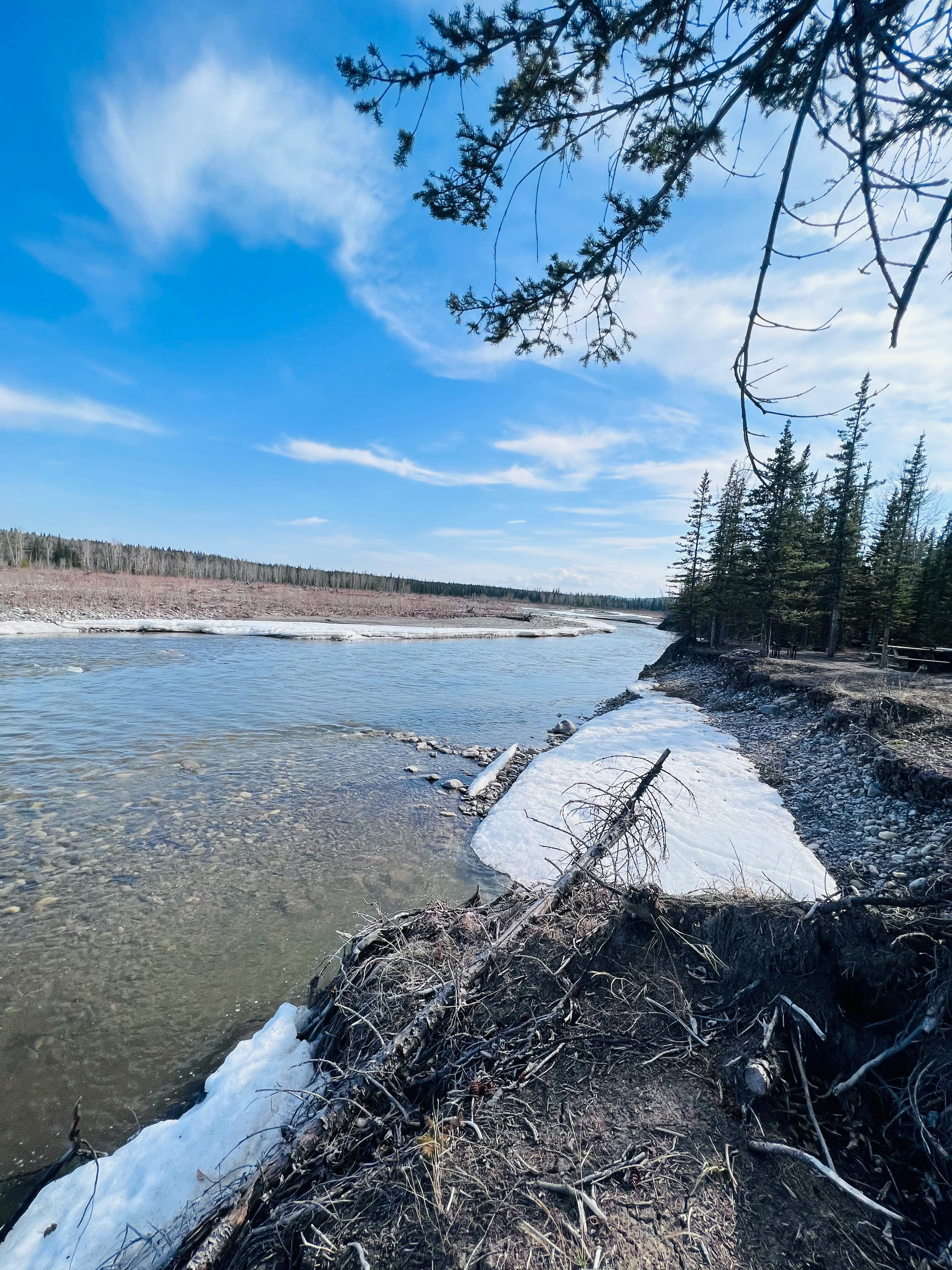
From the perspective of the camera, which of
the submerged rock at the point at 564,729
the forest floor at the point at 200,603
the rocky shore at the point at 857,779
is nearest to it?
the rocky shore at the point at 857,779

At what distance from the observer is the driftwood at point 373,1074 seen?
204cm

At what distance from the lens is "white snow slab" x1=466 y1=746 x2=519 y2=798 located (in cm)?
1020

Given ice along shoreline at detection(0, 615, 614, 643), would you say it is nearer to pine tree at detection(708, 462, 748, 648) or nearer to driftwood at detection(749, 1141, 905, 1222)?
pine tree at detection(708, 462, 748, 648)

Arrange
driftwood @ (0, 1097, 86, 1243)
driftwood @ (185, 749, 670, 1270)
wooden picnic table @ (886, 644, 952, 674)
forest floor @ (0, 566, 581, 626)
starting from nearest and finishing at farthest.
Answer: driftwood @ (185, 749, 670, 1270)
driftwood @ (0, 1097, 86, 1243)
wooden picnic table @ (886, 644, 952, 674)
forest floor @ (0, 566, 581, 626)

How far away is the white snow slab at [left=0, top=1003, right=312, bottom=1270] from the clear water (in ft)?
1.73

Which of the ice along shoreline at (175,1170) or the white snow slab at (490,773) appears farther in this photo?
the white snow slab at (490,773)

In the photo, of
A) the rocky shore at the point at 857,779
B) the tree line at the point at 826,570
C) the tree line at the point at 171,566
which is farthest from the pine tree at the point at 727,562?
the tree line at the point at 171,566

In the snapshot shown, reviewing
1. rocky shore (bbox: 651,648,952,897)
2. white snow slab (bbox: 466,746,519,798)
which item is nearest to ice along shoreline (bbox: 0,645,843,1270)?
rocky shore (bbox: 651,648,952,897)

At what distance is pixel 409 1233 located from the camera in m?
1.83

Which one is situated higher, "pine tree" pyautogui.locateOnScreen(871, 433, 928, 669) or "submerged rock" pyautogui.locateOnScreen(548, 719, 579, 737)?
"pine tree" pyautogui.locateOnScreen(871, 433, 928, 669)

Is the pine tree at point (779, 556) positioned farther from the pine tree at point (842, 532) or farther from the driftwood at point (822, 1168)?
the driftwood at point (822, 1168)

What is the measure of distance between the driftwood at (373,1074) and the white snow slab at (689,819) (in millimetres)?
536

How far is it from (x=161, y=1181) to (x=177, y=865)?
4.70m

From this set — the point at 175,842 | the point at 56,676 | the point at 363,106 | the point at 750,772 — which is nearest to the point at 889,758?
the point at 750,772
